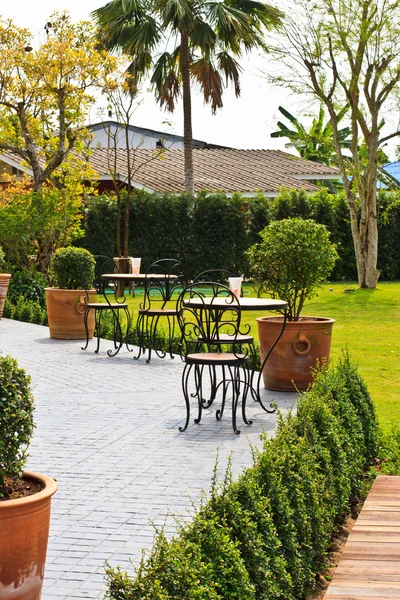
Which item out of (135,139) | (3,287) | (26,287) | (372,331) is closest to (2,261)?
(26,287)

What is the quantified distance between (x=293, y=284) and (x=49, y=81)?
40.9 ft

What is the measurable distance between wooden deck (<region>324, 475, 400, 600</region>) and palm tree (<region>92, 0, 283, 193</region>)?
22.6 metres

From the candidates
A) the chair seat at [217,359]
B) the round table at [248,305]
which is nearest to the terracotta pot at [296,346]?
the round table at [248,305]

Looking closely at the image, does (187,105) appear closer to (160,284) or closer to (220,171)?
(220,171)

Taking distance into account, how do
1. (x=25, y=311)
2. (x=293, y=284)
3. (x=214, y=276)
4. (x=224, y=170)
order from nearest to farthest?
(x=293, y=284) < (x=25, y=311) < (x=214, y=276) < (x=224, y=170)

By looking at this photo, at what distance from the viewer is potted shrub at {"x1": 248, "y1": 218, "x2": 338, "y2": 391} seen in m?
8.57

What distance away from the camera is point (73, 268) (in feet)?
43.4

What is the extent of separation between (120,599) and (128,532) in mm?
1740

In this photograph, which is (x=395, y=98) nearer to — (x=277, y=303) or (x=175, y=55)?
(x=175, y=55)

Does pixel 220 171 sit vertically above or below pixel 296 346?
above

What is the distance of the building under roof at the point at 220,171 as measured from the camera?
31750mm

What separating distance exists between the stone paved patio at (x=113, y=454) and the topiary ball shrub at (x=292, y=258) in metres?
1.10

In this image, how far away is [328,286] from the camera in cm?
2491

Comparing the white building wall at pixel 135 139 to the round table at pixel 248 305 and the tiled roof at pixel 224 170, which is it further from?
the round table at pixel 248 305
